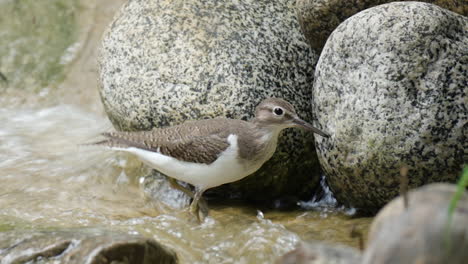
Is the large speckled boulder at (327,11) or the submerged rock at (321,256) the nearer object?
the submerged rock at (321,256)

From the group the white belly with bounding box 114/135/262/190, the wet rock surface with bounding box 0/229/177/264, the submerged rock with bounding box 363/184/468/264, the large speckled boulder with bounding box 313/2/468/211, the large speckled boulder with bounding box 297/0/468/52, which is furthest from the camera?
the large speckled boulder with bounding box 297/0/468/52

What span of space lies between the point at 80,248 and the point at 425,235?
8.17 ft

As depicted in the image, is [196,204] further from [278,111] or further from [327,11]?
[327,11]

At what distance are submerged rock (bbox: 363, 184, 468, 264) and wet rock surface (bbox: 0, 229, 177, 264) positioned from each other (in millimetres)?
2023

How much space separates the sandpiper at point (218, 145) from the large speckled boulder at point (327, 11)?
94 cm

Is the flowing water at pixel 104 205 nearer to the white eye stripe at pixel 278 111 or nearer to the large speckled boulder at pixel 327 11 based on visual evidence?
the white eye stripe at pixel 278 111

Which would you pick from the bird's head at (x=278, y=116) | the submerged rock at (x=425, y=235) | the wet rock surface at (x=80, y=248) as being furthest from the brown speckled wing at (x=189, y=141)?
the submerged rock at (x=425, y=235)

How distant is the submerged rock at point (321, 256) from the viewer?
9.86ft

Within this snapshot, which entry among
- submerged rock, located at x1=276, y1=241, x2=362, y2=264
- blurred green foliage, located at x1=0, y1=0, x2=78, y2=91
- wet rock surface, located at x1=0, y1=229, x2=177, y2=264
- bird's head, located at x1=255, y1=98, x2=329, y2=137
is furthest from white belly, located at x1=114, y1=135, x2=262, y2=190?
blurred green foliage, located at x1=0, y1=0, x2=78, y2=91

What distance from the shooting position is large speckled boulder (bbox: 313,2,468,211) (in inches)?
200

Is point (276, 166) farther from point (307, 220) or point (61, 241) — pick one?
point (61, 241)

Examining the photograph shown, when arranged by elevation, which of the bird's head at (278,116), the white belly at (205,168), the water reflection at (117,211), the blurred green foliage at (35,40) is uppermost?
the blurred green foliage at (35,40)

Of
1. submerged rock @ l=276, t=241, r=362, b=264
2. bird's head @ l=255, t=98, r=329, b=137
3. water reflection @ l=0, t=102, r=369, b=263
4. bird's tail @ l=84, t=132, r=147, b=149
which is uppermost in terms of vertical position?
bird's head @ l=255, t=98, r=329, b=137

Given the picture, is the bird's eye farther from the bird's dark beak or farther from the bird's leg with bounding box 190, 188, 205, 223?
the bird's leg with bounding box 190, 188, 205, 223
